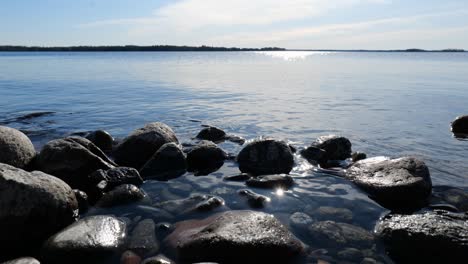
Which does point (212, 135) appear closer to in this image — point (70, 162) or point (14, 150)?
point (70, 162)

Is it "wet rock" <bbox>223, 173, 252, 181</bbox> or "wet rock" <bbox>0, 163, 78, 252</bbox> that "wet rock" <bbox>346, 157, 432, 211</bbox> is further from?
"wet rock" <bbox>0, 163, 78, 252</bbox>

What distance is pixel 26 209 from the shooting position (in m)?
6.71

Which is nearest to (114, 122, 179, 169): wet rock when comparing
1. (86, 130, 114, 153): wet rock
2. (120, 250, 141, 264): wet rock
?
(86, 130, 114, 153): wet rock

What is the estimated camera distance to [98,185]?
9086mm

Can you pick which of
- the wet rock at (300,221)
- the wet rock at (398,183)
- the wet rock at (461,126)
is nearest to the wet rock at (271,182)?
the wet rock at (300,221)

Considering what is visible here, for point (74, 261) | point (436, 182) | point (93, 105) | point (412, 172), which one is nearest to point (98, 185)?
point (74, 261)

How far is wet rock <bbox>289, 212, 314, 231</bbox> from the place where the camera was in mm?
7501

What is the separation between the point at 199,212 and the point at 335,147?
620 centimetres

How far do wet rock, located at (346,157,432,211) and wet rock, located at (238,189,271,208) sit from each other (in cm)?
269

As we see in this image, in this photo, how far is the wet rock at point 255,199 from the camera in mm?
8562

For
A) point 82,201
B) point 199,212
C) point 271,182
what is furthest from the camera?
point 271,182

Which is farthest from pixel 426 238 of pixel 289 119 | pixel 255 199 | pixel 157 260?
pixel 289 119

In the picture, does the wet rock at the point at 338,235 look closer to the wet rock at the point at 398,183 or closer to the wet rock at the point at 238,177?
the wet rock at the point at 398,183

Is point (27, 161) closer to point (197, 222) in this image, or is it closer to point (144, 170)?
point (144, 170)
